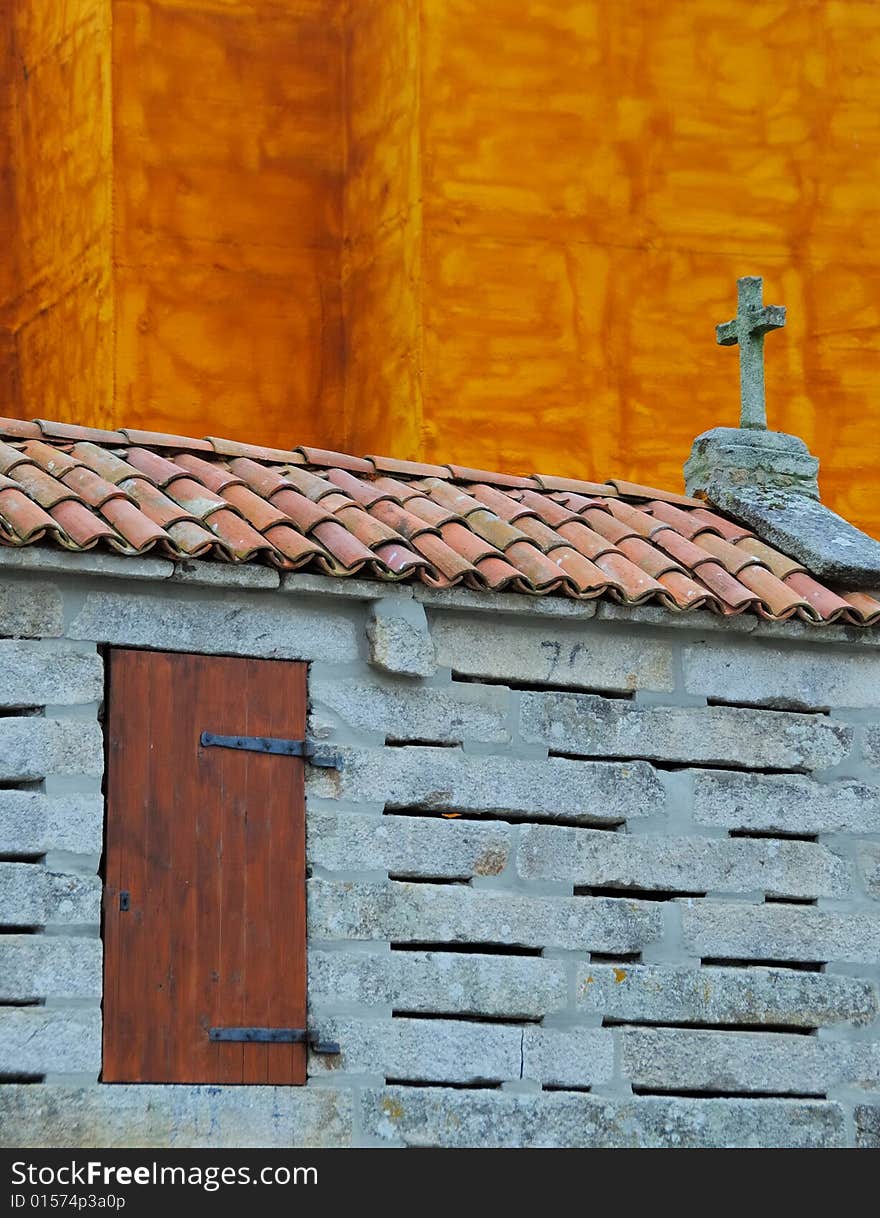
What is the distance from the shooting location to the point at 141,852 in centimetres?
712

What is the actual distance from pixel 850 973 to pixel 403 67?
5440 millimetres

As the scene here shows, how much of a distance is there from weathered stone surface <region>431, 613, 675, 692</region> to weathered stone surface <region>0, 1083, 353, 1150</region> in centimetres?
147

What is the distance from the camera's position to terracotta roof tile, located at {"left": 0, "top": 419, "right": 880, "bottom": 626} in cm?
724

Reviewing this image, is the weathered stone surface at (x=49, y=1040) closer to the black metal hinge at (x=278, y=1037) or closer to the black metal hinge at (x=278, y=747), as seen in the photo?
the black metal hinge at (x=278, y=1037)

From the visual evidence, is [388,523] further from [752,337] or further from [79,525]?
[752,337]

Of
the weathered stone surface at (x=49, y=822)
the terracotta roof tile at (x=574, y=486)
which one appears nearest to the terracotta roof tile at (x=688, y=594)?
the terracotta roof tile at (x=574, y=486)

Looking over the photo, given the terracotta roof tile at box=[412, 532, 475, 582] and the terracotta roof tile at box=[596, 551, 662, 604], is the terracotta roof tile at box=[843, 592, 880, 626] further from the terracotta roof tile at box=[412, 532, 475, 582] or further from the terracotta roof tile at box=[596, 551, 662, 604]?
the terracotta roof tile at box=[412, 532, 475, 582]

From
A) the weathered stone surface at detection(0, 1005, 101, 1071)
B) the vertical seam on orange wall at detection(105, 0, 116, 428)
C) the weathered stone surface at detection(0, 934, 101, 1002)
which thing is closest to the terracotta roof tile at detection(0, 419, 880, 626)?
the weathered stone surface at detection(0, 934, 101, 1002)

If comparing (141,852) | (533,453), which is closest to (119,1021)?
(141,852)

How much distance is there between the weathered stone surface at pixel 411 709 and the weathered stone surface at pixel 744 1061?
1095 millimetres

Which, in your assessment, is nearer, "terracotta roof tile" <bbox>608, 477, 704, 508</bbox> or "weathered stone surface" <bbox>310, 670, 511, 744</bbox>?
"weathered stone surface" <bbox>310, 670, 511, 744</bbox>

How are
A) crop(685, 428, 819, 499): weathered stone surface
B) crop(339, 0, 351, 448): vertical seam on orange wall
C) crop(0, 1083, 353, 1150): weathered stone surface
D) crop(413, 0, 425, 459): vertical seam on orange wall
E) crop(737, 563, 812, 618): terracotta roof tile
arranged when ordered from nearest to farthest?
crop(0, 1083, 353, 1150): weathered stone surface → crop(737, 563, 812, 618): terracotta roof tile → crop(685, 428, 819, 499): weathered stone surface → crop(413, 0, 425, 459): vertical seam on orange wall → crop(339, 0, 351, 448): vertical seam on orange wall

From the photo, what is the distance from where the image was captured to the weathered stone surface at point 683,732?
7715mm

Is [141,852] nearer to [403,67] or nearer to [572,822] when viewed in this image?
[572,822]
